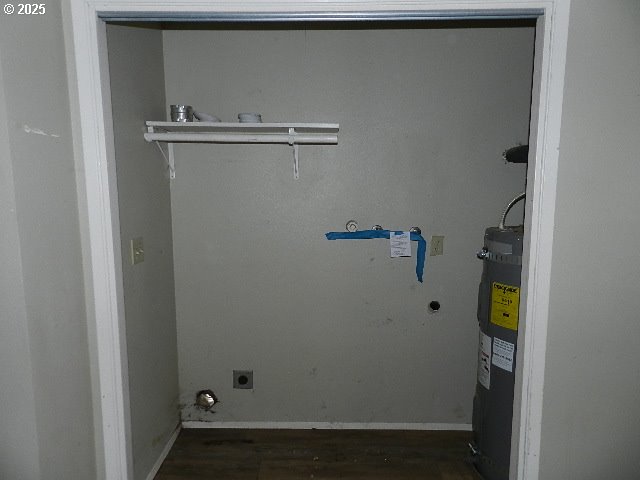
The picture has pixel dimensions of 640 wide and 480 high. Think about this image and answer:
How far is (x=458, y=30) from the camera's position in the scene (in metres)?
2.15

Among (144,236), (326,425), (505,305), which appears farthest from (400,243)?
(144,236)

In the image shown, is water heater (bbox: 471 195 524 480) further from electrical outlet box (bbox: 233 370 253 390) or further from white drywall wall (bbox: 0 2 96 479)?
white drywall wall (bbox: 0 2 96 479)

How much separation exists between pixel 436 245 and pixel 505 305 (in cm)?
58

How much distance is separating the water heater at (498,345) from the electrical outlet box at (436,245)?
1.17ft

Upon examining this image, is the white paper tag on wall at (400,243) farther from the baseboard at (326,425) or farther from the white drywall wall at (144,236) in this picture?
the white drywall wall at (144,236)

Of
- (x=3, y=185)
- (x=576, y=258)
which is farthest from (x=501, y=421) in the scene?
(x=3, y=185)

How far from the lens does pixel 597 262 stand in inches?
49.9

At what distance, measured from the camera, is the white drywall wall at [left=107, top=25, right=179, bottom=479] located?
1.75 metres

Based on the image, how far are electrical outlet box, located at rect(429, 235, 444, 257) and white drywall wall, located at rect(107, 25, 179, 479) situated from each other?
1.52 metres

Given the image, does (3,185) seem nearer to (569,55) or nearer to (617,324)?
(569,55)

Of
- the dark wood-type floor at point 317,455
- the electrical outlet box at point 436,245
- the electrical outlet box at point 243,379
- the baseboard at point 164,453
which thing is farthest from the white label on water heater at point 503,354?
the baseboard at point 164,453

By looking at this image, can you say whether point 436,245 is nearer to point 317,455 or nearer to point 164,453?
point 317,455

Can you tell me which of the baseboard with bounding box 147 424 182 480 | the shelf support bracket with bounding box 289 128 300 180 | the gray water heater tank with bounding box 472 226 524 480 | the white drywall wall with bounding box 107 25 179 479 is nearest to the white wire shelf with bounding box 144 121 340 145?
the shelf support bracket with bounding box 289 128 300 180

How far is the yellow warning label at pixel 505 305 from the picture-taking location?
1.79 m
